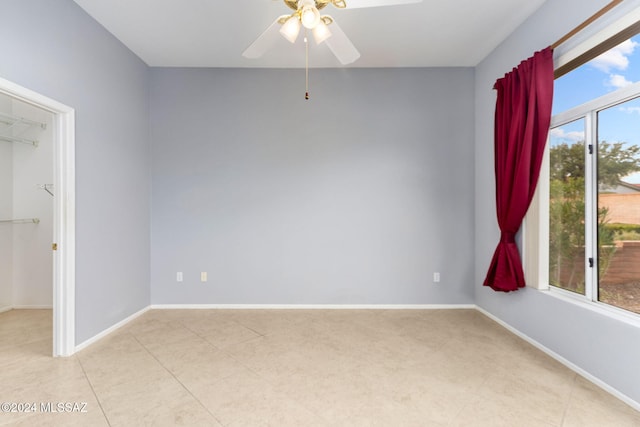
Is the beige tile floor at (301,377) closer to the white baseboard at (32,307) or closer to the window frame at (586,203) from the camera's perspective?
the white baseboard at (32,307)

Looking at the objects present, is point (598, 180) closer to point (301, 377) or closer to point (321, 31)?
point (321, 31)

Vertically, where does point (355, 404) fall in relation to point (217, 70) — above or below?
below

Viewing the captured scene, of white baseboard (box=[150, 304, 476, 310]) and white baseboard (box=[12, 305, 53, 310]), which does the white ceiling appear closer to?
white baseboard (box=[150, 304, 476, 310])

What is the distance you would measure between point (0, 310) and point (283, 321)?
3320mm

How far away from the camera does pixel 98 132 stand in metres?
2.76

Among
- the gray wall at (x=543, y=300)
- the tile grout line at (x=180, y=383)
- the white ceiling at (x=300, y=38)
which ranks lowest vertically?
the tile grout line at (x=180, y=383)

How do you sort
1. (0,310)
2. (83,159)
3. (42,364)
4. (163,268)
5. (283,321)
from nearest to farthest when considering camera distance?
(42,364)
(83,159)
(283,321)
(0,310)
(163,268)

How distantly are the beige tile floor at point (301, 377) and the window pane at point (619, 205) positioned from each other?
712mm

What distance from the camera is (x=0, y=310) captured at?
336cm

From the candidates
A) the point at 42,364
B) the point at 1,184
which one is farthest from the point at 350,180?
the point at 1,184

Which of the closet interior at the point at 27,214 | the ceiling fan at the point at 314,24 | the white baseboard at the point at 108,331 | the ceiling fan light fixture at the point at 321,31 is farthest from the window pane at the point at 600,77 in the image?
the closet interior at the point at 27,214

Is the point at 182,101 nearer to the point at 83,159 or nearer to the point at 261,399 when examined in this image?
Result: the point at 83,159

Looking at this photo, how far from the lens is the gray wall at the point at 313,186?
3553 mm

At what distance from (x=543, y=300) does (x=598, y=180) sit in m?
1.06
